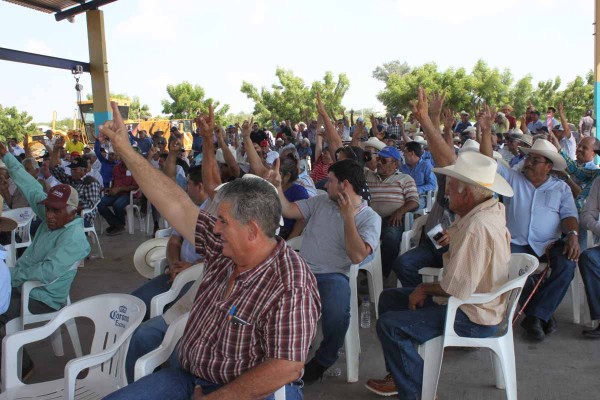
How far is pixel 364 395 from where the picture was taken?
9.52ft

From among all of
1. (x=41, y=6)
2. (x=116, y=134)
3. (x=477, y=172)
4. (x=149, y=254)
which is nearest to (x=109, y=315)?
(x=116, y=134)

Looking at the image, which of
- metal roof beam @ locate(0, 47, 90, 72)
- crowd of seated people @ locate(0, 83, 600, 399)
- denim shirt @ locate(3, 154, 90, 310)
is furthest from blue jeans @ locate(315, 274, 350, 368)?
metal roof beam @ locate(0, 47, 90, 72)

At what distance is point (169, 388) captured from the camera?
188 cm

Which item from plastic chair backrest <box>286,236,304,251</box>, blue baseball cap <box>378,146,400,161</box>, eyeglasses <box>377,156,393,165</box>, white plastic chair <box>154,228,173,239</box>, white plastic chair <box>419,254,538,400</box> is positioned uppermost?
blue baseball cap <box>378,146,400,161</box>

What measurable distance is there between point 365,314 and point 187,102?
33657 mm

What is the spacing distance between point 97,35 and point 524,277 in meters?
15.6

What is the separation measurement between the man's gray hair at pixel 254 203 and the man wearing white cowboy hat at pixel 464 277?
974 mm

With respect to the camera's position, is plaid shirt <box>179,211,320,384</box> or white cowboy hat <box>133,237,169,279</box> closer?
plaid shirt <box>179,211,320,384</box>

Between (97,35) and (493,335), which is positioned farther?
(97,35)

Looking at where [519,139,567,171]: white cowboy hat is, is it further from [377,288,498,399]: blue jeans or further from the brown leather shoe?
the brown leather shoe

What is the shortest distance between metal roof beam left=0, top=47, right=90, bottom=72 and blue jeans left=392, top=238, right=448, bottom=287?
11855 millimetres

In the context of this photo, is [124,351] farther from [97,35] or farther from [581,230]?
[97,35]

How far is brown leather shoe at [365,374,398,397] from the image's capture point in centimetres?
283

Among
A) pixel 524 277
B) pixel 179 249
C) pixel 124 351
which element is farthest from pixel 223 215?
pixel 179 249
